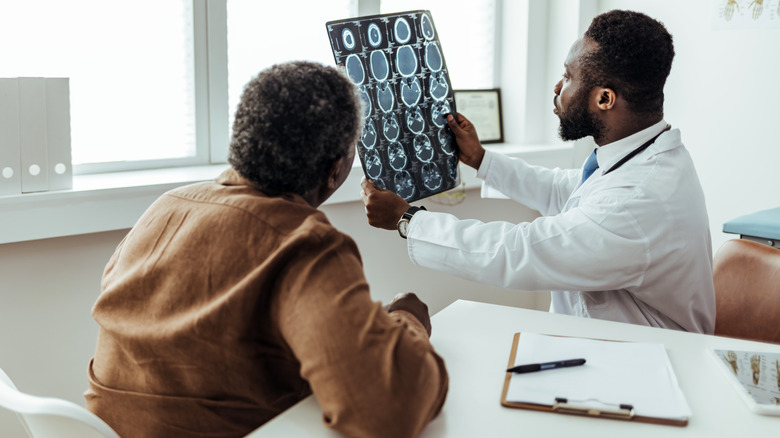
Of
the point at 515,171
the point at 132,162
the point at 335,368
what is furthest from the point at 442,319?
the point at 132,162

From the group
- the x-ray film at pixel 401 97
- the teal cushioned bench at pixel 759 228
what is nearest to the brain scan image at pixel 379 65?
the x-ray film at pixel 401 97

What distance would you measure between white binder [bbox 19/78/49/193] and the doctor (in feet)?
2.83

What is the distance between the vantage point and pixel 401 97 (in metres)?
1.82

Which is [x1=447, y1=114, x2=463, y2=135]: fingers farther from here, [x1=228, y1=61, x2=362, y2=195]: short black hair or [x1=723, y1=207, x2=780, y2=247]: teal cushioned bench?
[x1=723, y1=207, x2=780, y2=247]: teal cushioned bench

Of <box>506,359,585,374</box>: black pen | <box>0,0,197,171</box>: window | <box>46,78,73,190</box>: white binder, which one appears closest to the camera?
<box>506,359,585,374</box>: black pen

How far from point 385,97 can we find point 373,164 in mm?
164

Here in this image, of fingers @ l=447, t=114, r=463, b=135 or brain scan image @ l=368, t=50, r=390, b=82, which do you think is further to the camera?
fingers @ l=447, t=114, r=463, b=135

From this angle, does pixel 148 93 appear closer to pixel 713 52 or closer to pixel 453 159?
pixel 453 159

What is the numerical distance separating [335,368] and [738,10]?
269 centimetres

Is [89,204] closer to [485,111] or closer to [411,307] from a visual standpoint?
[411,307]

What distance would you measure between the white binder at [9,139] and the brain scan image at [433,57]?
1014mm

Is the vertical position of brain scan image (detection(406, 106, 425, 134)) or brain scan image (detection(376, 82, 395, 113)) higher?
brain scan image (detection(376, 82, 395, 113))

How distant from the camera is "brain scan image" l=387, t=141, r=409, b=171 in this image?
180cm

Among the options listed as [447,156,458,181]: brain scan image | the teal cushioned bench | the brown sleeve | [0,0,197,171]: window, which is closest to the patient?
the brown sleeve
